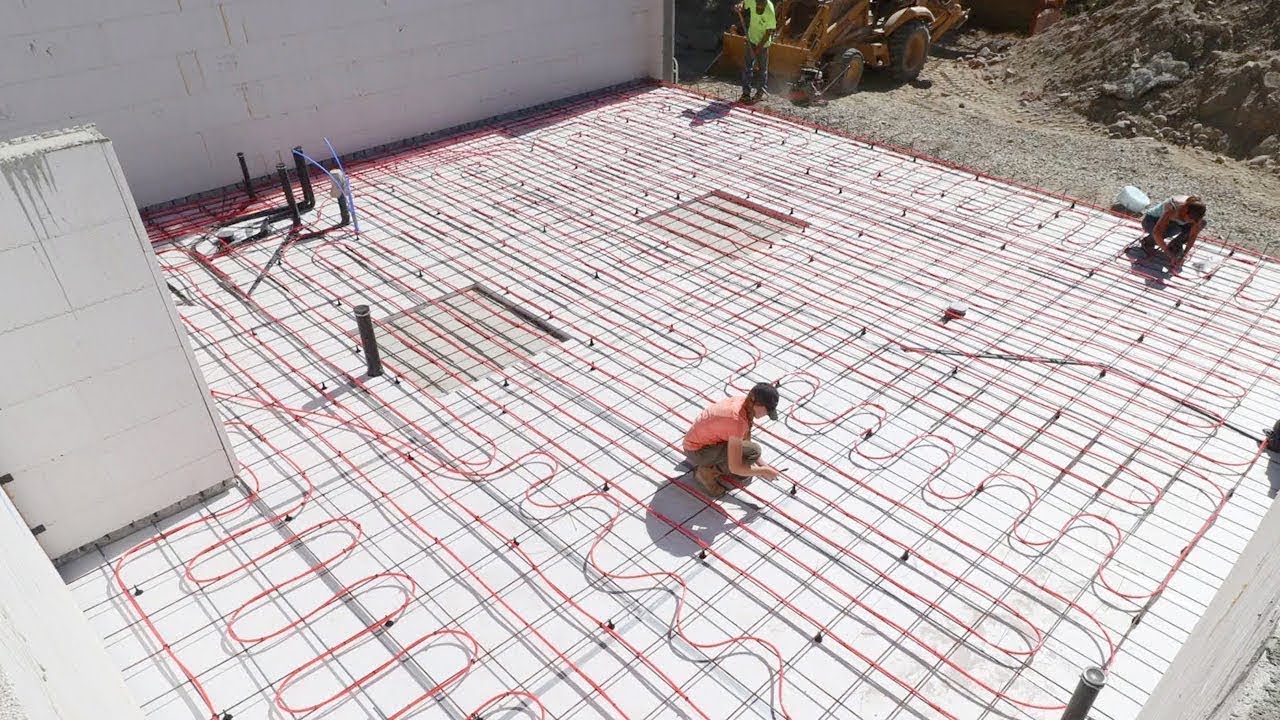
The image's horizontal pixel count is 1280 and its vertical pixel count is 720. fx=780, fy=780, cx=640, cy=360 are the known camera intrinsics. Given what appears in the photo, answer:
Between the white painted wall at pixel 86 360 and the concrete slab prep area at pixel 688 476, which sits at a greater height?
the white painted wall at pixel 86 360

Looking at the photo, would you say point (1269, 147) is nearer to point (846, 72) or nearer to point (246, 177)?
point (846, 72)

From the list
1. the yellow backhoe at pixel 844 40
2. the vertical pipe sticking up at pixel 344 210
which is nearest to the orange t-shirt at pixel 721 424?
the vertical pipe sticking up at pixel 344 210

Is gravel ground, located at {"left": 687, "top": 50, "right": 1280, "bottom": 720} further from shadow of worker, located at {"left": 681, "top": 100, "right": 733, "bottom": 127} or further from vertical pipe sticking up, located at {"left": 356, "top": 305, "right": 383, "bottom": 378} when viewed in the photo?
vertical pipe sticking up, located at {"left": 356, "top": 305, "right": 383, "bottom": 378}

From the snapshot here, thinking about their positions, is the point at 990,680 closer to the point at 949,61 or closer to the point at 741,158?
the point at 741,158

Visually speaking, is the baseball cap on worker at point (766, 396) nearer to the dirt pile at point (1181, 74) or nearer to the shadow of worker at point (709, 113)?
the shadow of worker at point (709, 113)

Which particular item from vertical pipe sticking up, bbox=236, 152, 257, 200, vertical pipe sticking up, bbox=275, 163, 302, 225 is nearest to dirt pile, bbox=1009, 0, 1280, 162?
vertical pipe sticking up, bbox=275, 163, 302, 225

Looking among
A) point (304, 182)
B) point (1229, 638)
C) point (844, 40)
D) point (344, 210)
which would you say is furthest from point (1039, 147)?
point (1229, 638)

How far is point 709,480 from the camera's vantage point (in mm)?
4664

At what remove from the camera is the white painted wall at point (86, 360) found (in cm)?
349

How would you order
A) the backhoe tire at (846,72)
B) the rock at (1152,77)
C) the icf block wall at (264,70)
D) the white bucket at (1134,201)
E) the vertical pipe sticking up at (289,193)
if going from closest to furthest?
the icf block wall at (264,70)
the vertical pipe sticking up at (289,193)
the white bucket at (1134,201)
the rock at (1152,77)
the backhoe tire at (846,72)

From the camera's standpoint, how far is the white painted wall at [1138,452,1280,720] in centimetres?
153

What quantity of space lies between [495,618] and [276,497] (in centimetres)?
168

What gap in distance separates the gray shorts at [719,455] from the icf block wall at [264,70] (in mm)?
6539

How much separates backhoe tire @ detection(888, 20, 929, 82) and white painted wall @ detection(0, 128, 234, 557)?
42.2 ft
